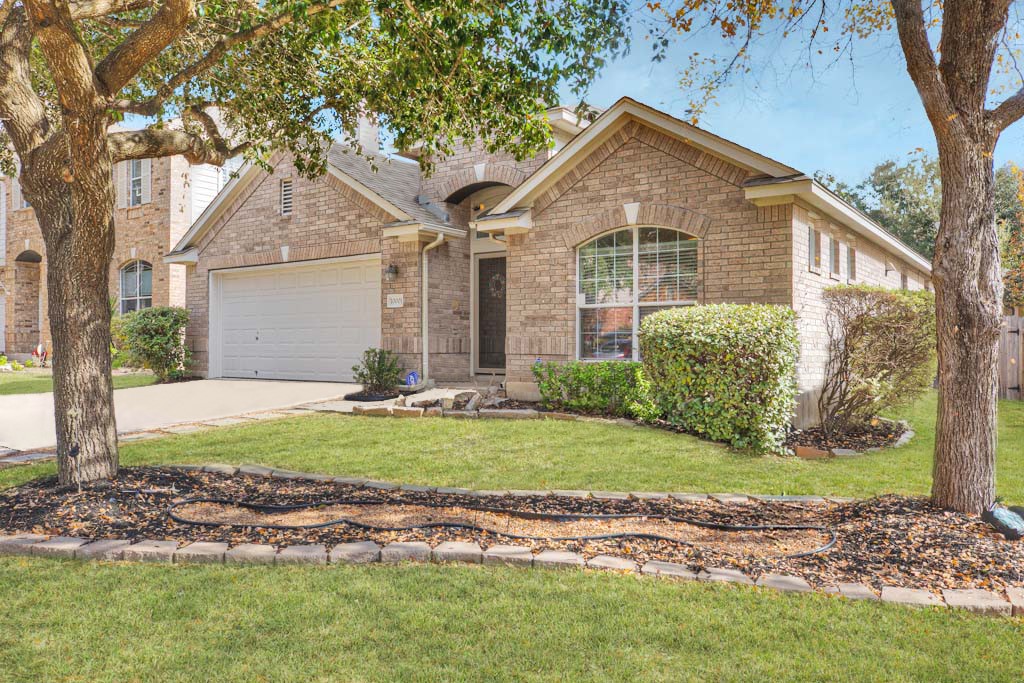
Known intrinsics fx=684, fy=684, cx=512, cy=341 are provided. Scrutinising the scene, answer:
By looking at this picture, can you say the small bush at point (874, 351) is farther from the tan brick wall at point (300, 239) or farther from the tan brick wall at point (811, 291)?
the tan brick wall at point (300, 239)

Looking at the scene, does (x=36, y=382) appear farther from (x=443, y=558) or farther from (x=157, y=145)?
(x=443, y=558)

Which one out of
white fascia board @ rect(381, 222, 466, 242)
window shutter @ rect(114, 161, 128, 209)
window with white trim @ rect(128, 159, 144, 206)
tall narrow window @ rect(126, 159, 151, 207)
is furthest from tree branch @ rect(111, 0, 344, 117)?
window shutter @ rect(114, 161, 128, 209)

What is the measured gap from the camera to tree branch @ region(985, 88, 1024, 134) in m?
4.55

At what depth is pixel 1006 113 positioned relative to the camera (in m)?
4.57

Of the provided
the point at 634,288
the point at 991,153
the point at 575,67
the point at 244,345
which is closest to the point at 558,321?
the point at 634,288

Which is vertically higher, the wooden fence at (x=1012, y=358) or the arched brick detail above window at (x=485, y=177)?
the arched brick detail above window at (x=485, y=177)

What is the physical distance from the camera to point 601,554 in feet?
12.9

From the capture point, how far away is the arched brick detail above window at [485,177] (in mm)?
14086

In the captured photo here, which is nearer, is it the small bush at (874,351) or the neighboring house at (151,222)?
the small bush at (874,351)

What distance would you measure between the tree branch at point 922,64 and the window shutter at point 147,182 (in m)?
20.1

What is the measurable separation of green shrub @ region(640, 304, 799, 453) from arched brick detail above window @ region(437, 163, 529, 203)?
268 inches

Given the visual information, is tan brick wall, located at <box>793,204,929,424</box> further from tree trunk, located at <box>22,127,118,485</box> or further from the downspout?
tree trunk, located at <box>22,127,118,485</box>

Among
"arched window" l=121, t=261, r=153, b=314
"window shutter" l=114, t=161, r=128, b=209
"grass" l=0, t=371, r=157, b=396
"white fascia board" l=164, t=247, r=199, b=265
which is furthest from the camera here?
"window shutter" l=114, t=161, r=128, b=209

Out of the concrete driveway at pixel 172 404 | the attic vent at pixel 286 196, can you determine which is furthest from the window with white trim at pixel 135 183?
the concrete driveway at pixel 172 404
